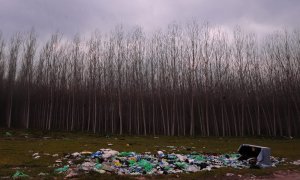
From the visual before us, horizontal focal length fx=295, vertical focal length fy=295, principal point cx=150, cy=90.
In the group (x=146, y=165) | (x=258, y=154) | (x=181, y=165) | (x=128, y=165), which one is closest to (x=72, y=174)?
(x=128, y=165)

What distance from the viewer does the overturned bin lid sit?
43.2 ft

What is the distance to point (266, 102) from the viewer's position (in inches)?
1596

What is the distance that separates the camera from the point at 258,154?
45.2ft

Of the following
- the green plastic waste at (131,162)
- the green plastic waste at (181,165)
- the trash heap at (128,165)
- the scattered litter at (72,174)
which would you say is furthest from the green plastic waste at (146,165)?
the scattered litter at (72,174)

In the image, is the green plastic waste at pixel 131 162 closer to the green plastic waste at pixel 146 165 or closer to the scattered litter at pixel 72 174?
the green plastic waste at pixel 146 165

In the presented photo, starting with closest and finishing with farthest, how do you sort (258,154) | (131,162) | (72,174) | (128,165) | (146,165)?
(72,174), (146,165), (128,165), (131,162), (258,154)

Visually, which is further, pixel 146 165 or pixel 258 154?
pixel 258 154

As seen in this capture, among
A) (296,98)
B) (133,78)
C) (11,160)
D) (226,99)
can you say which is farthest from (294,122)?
(11,160)

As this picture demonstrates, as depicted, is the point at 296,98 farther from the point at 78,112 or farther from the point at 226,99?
the point at 78,112

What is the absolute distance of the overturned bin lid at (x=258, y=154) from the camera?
13.2 meters

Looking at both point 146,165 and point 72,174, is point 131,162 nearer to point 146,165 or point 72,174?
point 146,165

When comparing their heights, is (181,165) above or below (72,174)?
below

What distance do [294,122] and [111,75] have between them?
84.0 ft

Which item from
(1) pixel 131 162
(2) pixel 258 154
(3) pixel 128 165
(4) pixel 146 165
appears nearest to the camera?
(4) pixel 146 165
